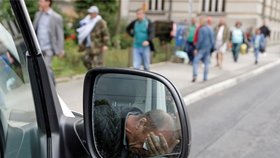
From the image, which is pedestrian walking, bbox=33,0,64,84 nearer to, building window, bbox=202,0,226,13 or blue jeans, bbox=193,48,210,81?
blue jeans, bbox=193,48,210,81

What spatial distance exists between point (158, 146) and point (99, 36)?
8.49 meters

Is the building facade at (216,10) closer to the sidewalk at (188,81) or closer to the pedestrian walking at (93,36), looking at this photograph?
the sidewalk at (188,81)

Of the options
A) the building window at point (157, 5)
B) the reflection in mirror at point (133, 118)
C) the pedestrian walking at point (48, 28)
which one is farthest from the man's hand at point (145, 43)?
the building window at point (157, 5)

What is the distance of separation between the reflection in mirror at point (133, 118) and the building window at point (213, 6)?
31.5 meters

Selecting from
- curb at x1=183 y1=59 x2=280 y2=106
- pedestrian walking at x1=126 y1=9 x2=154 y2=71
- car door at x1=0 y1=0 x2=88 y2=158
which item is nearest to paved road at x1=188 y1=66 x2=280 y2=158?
curb at x1=183 y1=59 x2=280 y2=106

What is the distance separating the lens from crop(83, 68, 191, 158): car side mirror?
1701 mm

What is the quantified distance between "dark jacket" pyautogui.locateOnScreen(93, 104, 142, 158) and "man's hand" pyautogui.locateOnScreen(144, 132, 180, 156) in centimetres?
9

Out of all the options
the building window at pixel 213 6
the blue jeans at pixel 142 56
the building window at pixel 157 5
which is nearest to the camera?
the blue jeans at pixel 142 56

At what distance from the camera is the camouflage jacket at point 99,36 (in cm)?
998

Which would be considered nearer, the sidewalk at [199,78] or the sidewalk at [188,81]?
the sidewalk at [188,81]

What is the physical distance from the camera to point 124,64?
501 inches

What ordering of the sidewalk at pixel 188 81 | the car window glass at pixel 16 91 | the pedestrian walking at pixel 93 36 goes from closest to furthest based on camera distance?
the car window glass at pixel 16 91, the sidewalk at pixel 188 81, the pedestrian walking at pixel 93 36

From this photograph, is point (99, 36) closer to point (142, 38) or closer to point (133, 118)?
point (142, 38)

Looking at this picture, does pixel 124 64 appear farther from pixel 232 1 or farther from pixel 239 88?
pixel 232 1
